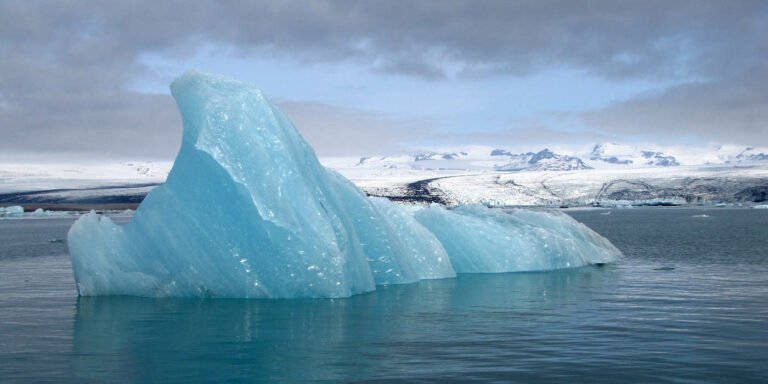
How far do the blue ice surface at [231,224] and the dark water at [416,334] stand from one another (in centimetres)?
55

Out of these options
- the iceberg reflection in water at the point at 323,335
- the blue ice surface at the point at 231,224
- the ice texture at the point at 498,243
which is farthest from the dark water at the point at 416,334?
the ice texture at the point at 498,243

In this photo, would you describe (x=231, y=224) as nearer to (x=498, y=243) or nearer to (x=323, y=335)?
(x=323, y=335)

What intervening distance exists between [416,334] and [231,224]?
221 inches

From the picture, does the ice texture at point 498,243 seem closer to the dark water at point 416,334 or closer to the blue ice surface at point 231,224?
the dark water at point 416,334

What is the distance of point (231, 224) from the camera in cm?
1661

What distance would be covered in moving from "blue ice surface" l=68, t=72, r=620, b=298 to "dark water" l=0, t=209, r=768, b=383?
55 centimetres

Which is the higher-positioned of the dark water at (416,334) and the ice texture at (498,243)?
the ice texture at (498,243)

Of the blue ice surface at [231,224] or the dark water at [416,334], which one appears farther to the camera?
the blue ice surface at [231,224]

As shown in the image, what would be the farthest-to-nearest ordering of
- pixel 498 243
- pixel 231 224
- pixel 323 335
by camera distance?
pixel 498 243, pixel 231 224, pixel 323 335

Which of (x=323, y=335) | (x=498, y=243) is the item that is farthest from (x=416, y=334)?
(x=498, y=243)

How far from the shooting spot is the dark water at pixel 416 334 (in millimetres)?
9984

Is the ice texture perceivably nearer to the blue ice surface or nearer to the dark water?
the dark water

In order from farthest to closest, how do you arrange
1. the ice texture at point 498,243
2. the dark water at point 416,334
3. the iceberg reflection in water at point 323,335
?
the ice texture at point 498,243 < the iceberg reflection in water at point 323,335 < the dark water at point 416,334

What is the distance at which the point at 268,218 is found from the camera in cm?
1605
